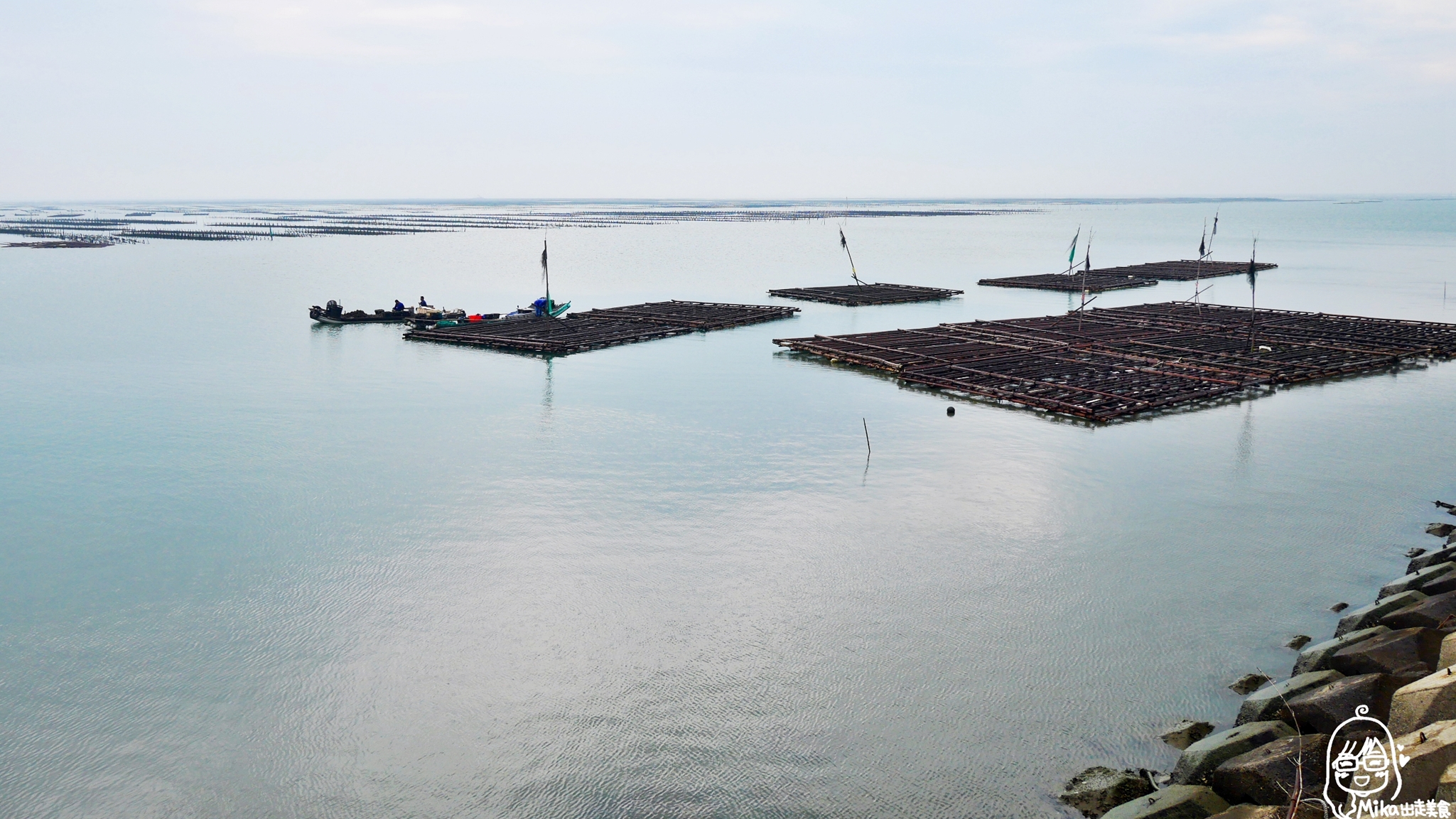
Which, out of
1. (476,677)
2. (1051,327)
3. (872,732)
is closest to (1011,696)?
(872,732)

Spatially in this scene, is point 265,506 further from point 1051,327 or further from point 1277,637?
point 1051,327

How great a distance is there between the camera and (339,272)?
295ft

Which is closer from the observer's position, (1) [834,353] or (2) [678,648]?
(2) [678,648]

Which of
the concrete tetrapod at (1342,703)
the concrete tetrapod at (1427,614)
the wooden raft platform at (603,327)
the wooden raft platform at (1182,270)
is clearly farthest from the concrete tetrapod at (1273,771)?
the wooden raft platform at (1182,270)

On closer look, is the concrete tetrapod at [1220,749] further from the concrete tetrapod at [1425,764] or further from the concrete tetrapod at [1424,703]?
the concrete tetrapod at [1425,764]

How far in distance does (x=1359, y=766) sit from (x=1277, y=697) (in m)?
2.52

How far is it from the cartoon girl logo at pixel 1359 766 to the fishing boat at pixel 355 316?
51.0 m

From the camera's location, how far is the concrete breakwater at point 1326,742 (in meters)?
9.67

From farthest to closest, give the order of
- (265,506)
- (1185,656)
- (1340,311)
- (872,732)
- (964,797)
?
(1340,311) → (265,506) → (1185,656) → (872,732) → (964,797)

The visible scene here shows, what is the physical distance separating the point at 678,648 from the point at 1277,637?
1066cm

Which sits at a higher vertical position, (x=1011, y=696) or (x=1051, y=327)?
(x=1051, y=327)

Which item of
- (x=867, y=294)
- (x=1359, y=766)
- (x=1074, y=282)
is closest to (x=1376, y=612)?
(x=1359, y=766)

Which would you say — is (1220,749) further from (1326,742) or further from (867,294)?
(867,294)

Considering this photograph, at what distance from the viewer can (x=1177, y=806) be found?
10.3 meters
